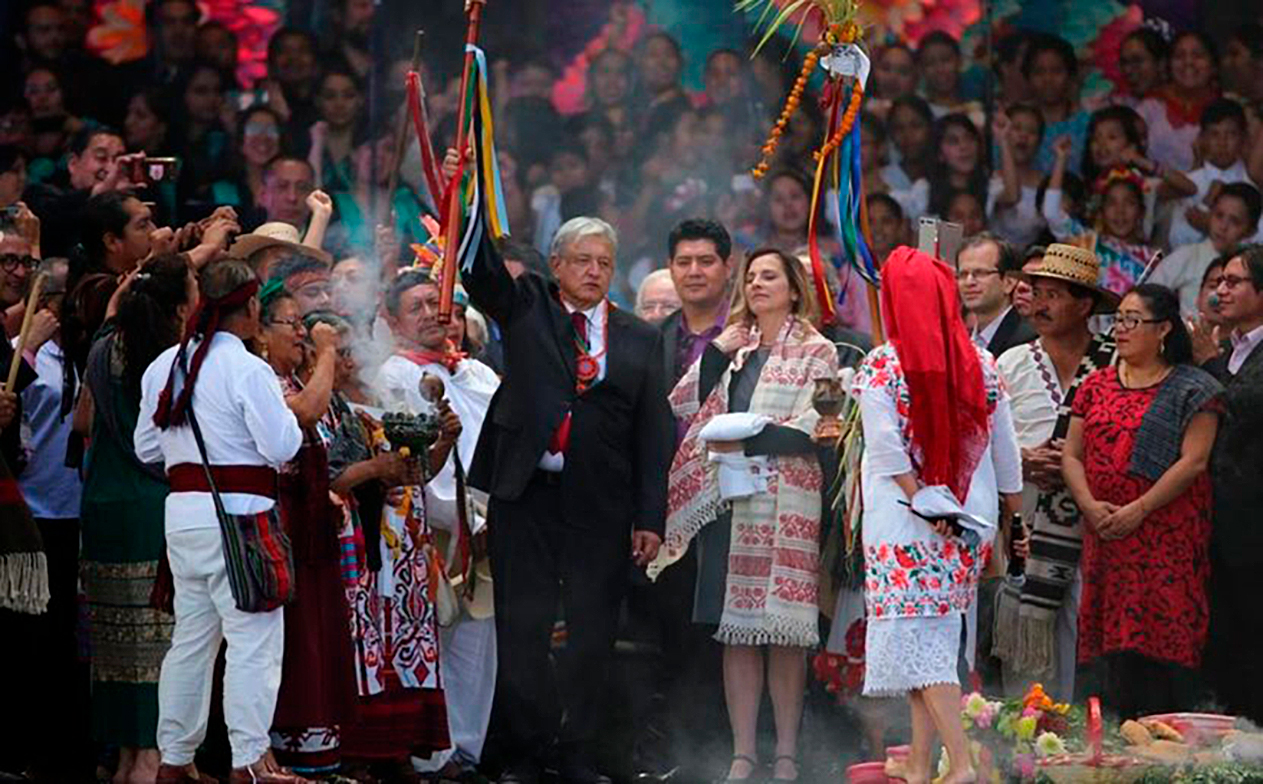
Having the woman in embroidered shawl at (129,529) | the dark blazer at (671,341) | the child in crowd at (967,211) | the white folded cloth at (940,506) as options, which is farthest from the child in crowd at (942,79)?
the woman in embroidered shawl at (129,529)

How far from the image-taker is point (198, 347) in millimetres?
8586

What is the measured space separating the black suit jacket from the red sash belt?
1327mm

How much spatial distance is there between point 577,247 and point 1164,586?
2823mm

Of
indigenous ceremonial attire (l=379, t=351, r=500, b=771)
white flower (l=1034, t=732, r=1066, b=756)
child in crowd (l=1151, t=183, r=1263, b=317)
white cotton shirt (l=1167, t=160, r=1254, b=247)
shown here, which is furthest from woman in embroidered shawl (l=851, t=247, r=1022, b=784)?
white cotton shirt (l=1167, t=160, r=1254, b=247)

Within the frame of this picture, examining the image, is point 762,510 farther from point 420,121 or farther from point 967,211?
point 967,211

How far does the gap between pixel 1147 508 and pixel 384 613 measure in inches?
124

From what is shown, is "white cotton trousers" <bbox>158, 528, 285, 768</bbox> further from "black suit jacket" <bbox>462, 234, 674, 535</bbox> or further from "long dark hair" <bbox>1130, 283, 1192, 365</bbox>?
"long dark hair" <bbox>1130, 283, 1192, 365</bbox>

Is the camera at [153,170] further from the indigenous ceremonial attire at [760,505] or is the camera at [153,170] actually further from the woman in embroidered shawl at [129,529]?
the indigenous ceremonial attire at [760,505]

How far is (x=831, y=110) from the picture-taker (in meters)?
9.99

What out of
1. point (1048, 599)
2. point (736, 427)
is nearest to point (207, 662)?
point (736, 427)

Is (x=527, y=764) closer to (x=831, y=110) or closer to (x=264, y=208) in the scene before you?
(x=831, y=110)

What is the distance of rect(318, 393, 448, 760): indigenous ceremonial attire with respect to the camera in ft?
30.8

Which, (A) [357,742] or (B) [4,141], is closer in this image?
(A) [357,742]

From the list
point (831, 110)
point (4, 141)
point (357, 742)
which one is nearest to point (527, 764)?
point (357, 742)
